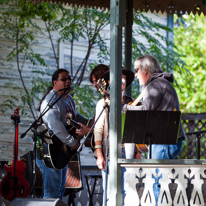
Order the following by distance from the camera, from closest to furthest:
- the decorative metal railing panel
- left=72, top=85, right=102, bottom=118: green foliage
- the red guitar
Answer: the decorative metal railing panel
the red guitar
left=72, top=85, right=102, bottom=118: green foliage

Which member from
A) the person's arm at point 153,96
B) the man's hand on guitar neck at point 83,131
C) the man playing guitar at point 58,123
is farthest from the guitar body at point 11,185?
the person's arm at point 153,96

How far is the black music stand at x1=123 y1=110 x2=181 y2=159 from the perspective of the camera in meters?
3.42

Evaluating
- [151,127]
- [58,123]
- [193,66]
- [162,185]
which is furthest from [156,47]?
[193,66]

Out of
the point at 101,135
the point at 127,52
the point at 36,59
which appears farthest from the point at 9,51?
the point at 101,135

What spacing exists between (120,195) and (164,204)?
1.35 ft

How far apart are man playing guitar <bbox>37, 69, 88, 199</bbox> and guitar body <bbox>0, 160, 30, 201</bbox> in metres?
0.57

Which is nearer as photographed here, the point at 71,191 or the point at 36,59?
the point at 71,191

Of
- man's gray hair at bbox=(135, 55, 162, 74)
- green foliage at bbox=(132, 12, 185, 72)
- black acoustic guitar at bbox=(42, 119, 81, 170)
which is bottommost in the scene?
black acoustic guitar at bbox=(42, 119, 81, 170)

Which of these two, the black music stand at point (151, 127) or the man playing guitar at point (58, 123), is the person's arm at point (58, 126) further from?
the black music stand at point (151, 127)

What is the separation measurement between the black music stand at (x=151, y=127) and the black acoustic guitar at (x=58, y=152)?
1473mm

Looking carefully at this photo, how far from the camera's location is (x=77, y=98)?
721 cm

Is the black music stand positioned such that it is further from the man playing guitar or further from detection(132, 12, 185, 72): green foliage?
detection(132, 12, 185, 72): green foliage

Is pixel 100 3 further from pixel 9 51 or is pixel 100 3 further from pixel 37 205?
pixel 37 205

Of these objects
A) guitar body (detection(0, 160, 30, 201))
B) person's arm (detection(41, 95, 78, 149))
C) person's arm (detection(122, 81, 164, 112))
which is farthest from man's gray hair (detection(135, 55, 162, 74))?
guitar body (detection(0, 160, 30, 201))
